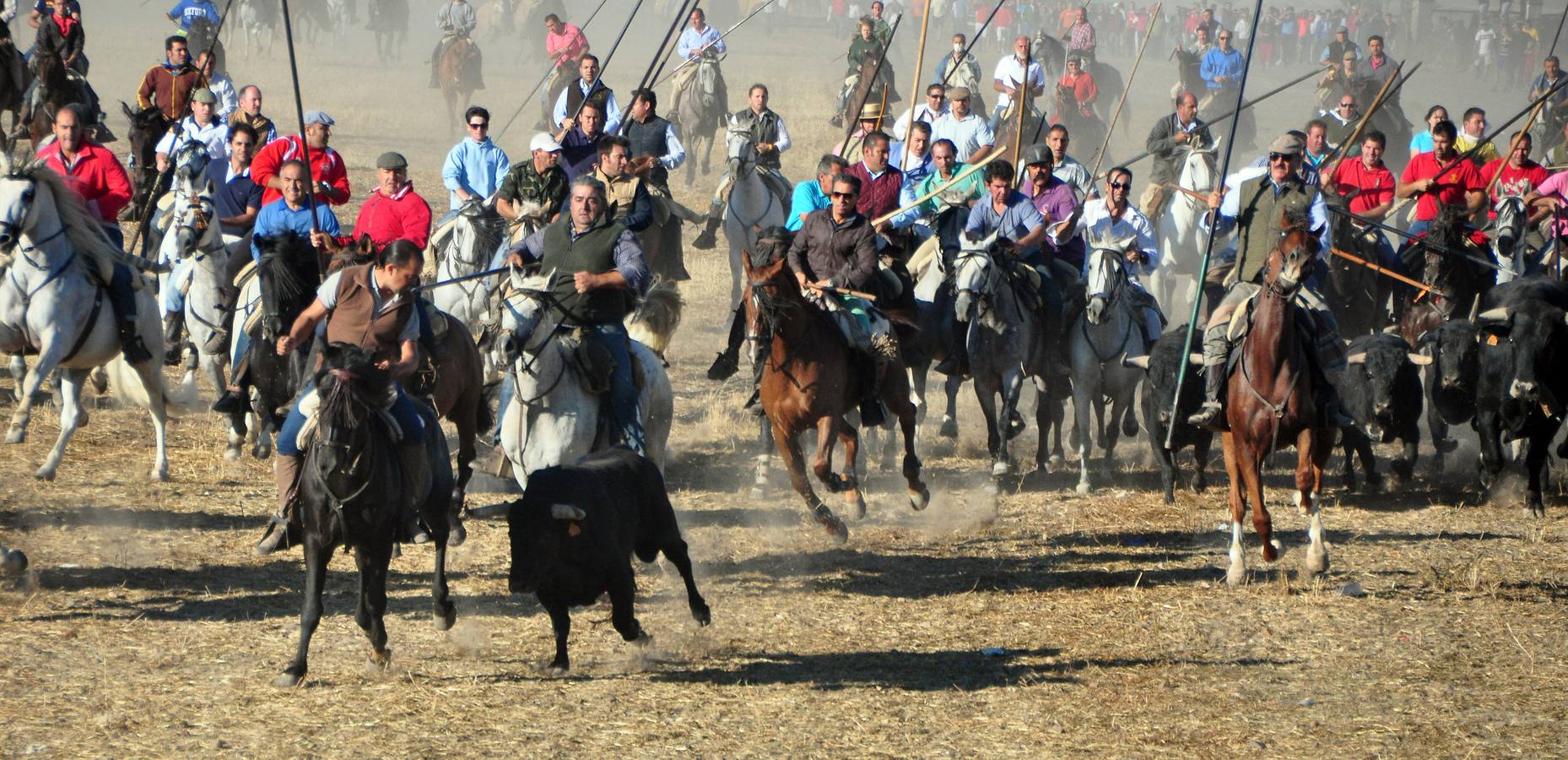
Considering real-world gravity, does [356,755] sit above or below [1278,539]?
below

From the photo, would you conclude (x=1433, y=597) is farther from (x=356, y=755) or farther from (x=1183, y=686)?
(x=356, y=755)

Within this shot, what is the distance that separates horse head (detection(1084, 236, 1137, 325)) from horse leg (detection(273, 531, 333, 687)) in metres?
7.36

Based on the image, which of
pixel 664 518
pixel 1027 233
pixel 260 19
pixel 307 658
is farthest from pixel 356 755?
pixel 260 19

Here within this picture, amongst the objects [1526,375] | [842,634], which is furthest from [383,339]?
[1526,375]

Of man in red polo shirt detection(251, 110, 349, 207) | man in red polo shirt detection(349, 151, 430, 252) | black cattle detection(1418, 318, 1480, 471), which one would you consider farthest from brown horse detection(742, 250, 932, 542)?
black cattle detection(1418, 318, 1480, 471)

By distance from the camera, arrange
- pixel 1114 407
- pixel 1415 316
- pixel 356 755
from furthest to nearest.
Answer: pixel 1415 316 → pixel 1114 407 → pixel 356 755

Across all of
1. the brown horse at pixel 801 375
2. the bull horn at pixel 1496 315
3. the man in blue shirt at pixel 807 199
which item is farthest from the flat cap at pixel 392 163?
the bull horn at pixel 1496 315

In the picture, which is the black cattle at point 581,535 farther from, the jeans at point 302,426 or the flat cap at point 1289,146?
the flat cap at point 1289,146

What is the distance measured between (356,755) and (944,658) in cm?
319

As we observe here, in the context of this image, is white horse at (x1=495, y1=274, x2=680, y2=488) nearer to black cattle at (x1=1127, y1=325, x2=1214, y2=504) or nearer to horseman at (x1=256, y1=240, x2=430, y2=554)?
horseman at (x1=256, y1=240, x2=430, y2=554)

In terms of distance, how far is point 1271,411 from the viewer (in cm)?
1054

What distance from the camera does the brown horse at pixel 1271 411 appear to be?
10438 millimetres

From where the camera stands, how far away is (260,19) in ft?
140

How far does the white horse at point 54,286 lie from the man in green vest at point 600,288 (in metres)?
3.86
